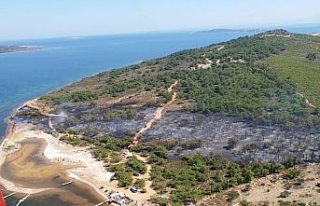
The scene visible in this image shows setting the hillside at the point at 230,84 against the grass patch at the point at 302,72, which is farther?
the grass patch at the point at 302,72

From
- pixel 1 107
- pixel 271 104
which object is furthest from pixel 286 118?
pixel 1 107

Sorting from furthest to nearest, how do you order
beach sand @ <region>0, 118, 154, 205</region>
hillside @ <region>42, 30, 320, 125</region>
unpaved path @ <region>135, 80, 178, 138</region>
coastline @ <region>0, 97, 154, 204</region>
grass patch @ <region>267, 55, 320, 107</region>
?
1. grass patch @ <region>267, 55, 320, 107</region>
2. hillside @ <region>42, 30, 320, 125</region>
3. unpaved path @ <region>135, 80, 178, 138</region>
4. coastline @ <region>0, 97, 154, 204</region>
5. beach sand @ <region>0, 118, 154, 205</region>

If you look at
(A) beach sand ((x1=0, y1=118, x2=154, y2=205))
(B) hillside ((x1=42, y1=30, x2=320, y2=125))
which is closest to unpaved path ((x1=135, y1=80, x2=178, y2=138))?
(B) hillside ((x1=42, y1=30, x2=320, y2=125))

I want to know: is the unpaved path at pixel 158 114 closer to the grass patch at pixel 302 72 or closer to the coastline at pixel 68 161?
the coastline at pixel 68 161

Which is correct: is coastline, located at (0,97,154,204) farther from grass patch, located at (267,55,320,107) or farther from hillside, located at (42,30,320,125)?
grass patch, located at (267,55,320,107)

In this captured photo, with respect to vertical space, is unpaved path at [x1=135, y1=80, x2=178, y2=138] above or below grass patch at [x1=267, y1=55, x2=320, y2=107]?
below

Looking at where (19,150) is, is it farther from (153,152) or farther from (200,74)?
(200,74)

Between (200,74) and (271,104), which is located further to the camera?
(200,74)

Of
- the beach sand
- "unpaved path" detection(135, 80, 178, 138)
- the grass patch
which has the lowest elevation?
the beach sand

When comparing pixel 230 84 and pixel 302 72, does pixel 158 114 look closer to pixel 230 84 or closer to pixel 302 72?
pixel 230 84

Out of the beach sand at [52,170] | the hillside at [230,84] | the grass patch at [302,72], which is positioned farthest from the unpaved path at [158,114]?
the grass patch at [302,72]

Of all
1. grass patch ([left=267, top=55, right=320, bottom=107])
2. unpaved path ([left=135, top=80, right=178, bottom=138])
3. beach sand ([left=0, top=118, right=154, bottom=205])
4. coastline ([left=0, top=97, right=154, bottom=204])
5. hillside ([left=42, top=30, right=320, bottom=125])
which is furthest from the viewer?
grass patch ([left=267, top=55, right=320, bottom=107])
